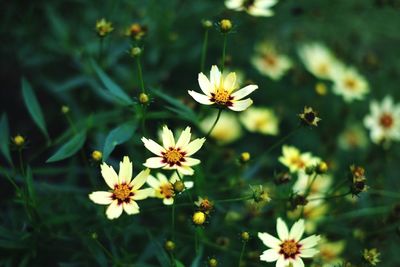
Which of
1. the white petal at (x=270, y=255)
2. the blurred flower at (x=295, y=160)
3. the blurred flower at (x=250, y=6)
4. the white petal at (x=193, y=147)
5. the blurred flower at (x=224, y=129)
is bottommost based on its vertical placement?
Answer: the white petal at (x=270, y=255)

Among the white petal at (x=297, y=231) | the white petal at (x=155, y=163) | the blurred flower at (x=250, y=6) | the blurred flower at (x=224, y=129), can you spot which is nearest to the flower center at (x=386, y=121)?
the blurred flower at (x=224, y=129)

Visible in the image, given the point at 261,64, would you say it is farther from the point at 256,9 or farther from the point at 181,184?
the point at 181,184

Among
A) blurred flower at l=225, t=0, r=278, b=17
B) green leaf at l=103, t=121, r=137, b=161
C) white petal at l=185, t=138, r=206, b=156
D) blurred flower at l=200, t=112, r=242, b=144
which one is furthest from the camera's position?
blurred flower at l=200, t=112, r=242, b=144

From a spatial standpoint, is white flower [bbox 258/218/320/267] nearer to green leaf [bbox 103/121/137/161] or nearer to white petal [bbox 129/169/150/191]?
white petal [bbox 129/169/150/191]

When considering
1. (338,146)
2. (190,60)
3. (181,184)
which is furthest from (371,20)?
(181,184)

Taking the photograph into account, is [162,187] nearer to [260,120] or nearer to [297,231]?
[297,231]

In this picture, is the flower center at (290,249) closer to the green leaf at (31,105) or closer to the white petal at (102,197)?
the white petal at (102,197)

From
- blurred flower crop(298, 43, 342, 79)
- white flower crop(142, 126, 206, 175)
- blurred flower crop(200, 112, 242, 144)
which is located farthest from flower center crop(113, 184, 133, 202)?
blurred flower crop(298, 43, 342, 79)
